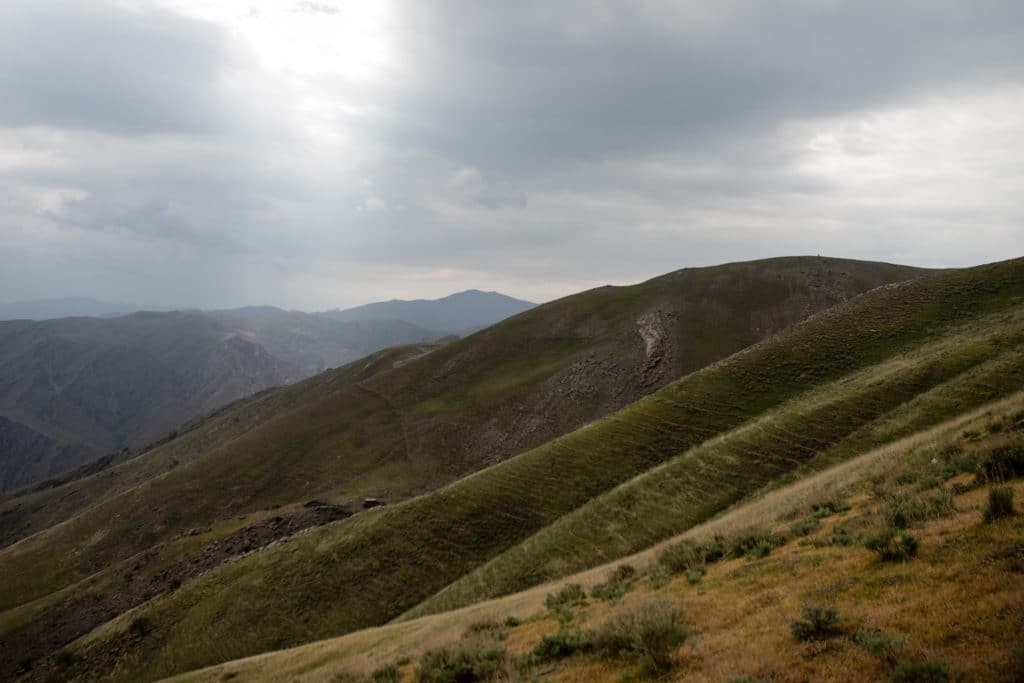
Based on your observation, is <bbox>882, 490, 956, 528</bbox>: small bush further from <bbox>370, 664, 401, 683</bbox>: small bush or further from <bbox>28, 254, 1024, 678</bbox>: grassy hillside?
<bbox>28, 254, 1024, 678</bbox>: grassy hillside

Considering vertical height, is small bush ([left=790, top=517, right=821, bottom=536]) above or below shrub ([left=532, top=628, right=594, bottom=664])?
above

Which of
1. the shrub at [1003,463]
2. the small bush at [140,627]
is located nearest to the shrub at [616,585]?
the shrub at [1003,463]

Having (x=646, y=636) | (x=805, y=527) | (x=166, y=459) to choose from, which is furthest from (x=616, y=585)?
(x=166, y=459)

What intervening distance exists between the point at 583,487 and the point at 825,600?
3137 centimetres

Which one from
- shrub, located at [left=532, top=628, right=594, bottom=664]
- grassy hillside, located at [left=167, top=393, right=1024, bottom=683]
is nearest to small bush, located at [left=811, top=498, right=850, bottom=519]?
grassy hillside, located at [left=167, top=393, right=1024, bottom=683]

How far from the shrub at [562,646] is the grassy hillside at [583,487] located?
57.6 feet

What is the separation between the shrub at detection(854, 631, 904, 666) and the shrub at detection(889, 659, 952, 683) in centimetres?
59

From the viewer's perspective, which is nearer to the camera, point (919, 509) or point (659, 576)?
point (919, 509)

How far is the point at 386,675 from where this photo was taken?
16.5 meters

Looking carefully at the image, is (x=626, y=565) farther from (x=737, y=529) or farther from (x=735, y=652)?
(x=735, y=652)

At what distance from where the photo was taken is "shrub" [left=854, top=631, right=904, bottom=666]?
8.42m

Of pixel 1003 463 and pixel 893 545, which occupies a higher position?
pixel 1003 463

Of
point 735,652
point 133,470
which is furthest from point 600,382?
point 133,470

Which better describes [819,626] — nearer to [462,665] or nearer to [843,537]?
[843,537]
